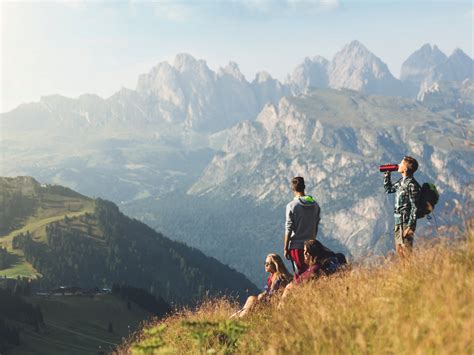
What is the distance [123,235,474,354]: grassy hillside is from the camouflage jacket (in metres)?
4.95

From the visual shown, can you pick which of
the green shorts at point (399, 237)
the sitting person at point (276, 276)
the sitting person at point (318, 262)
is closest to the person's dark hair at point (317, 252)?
the sitting person at point (318, 262)

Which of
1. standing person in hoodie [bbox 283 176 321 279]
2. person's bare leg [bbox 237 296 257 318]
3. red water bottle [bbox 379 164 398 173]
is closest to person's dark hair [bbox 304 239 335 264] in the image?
person's bare leg [bbox 237 296 257 318]


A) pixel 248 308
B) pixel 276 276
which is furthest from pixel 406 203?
pixel 248 308

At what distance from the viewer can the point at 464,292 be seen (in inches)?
207

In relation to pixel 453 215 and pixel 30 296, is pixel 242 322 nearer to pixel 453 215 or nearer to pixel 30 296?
pixel 453 215

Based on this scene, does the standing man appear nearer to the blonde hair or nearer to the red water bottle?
the red water bottle

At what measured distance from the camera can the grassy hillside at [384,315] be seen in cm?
491

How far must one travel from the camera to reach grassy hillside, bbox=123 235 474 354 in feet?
16.1

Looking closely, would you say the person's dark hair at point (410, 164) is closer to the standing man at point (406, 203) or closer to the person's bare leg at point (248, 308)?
the standing man at point (406, 203)

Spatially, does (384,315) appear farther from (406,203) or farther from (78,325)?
(78,325)

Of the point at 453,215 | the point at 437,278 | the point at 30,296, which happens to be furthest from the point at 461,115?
the point at 30,296

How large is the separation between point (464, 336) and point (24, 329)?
137895mm

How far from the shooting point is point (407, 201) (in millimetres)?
13680

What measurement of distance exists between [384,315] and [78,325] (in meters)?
153
